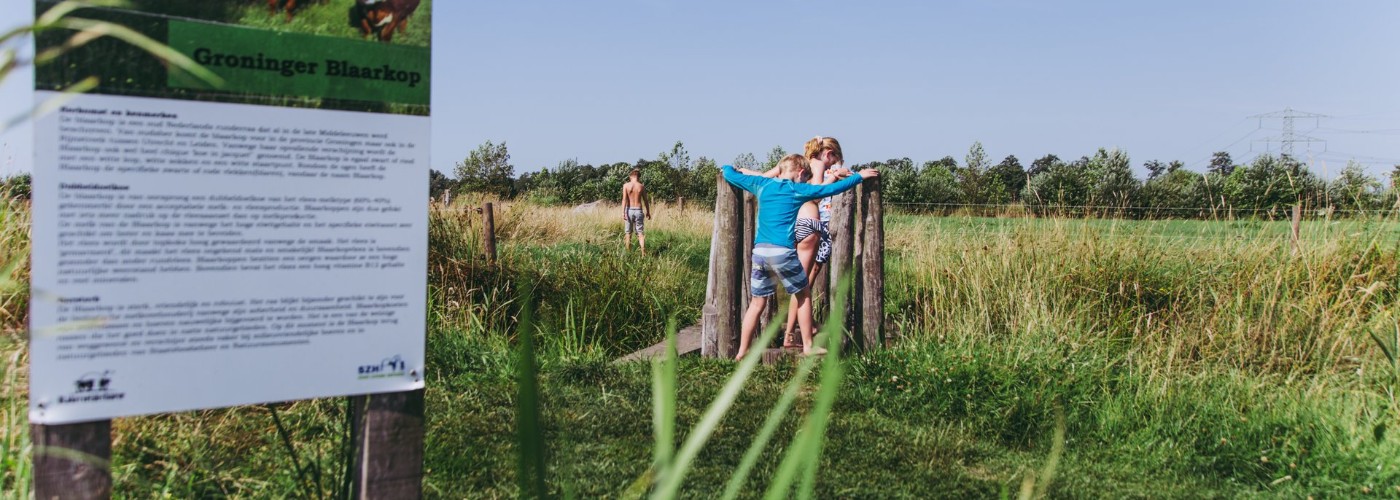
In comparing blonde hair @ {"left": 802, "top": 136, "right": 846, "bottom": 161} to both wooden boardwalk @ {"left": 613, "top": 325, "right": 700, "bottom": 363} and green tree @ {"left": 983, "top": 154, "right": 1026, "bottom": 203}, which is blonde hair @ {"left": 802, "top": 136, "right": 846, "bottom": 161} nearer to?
wooden boardwalk @ {"left": 613, "top": 325, "right": 700, "bottom": 363}

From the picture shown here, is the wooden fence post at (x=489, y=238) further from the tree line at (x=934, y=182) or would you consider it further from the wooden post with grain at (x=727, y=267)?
the tree line at (x=934, y=182)

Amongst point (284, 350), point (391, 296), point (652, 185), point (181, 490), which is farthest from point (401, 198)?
point (652, 185)

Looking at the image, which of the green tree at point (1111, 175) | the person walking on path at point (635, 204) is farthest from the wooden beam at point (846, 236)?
the green tree at point (1111, 175)

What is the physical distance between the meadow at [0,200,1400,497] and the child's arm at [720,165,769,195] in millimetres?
1211

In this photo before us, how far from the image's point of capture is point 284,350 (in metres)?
2.21

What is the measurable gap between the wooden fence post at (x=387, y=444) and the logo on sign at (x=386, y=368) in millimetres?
51

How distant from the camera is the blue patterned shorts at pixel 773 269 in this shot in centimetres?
643

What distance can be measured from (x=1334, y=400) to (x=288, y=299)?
5.97m

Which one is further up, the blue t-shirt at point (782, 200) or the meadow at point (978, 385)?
the blue t-shirt at point (782, 200)

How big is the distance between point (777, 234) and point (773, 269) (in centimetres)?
24

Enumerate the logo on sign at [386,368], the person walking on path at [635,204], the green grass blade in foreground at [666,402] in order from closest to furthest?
the green grass blade in foreground at [666,402], the logo on sign at [386,368], the person walking on path at [635,204]

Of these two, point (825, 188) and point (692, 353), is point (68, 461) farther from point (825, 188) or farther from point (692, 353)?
point (692, 353)

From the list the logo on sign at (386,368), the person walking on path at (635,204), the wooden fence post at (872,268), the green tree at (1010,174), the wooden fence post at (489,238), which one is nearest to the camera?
the logo on sign at (386,368)

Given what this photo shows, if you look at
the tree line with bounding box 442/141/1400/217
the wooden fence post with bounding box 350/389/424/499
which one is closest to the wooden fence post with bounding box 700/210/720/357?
Result: the wooden fence post with bounding box 350/389/424/499
